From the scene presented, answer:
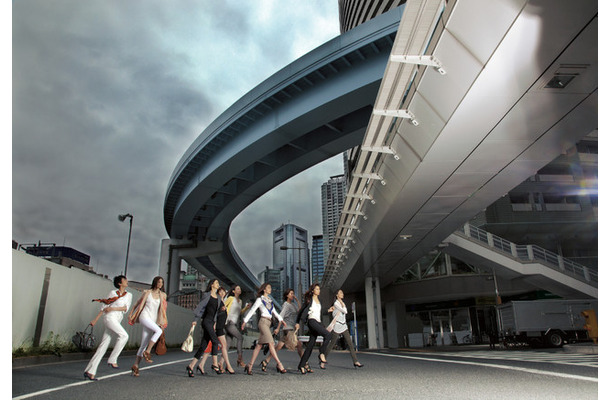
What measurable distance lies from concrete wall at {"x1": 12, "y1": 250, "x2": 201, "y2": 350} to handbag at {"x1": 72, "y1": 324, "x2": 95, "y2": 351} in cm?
24

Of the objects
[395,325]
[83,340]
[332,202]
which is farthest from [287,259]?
[83,340]

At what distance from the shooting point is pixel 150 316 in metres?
8.59

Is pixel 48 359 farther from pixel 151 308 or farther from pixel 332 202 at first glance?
pixel 332 202

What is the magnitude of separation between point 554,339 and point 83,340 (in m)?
20.1

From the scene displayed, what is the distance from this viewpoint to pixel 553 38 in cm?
725

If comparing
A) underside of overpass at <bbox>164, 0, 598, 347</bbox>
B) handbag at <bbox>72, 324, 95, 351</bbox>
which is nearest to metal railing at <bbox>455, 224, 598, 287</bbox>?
underside of overpass at <bbox>164, 0, 598, 347</bbox>

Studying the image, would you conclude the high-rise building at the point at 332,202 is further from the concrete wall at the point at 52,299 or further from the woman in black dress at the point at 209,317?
the woman in black dress at the point at 209,317

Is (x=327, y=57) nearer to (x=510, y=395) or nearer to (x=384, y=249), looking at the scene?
(x=384, y=249)

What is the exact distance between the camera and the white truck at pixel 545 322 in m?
21.4

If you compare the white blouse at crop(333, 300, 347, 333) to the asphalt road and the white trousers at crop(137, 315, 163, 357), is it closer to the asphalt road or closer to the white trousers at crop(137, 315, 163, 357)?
the asphalt road

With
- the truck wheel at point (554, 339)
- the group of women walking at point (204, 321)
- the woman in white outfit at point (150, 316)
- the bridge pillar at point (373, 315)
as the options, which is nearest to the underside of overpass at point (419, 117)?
the bridge pillar at point (373, 315)

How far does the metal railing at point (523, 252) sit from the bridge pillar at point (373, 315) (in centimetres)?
736

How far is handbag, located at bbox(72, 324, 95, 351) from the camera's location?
14594 millimetres

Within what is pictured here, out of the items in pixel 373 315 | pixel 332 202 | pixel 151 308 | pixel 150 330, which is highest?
pixel 332 202
